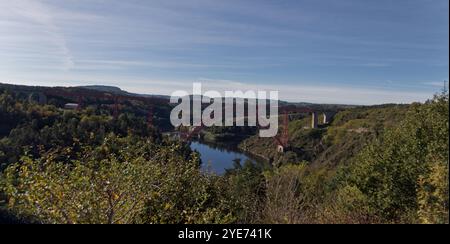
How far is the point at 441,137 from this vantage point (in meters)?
7.48

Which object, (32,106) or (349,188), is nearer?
(349,188)

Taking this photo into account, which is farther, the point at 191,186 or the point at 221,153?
the point at 221,153

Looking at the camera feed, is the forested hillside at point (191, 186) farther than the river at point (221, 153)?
No

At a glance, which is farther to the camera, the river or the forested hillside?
the river

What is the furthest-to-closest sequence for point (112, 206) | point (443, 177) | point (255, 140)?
point (255, 140) → point (443, 177) → point (112, 206)

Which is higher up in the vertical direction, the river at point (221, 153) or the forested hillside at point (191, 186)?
the forested hillside at point (191, 186)

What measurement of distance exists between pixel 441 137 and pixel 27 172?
23.3ft

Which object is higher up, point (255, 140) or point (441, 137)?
point (441, 137)

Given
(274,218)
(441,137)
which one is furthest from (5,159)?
(441,137)

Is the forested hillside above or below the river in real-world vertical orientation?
above

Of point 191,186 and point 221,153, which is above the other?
point 191,186
